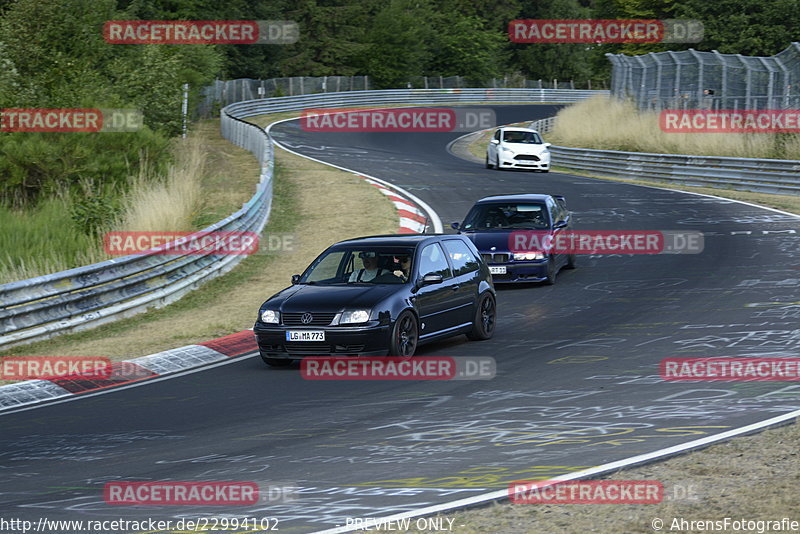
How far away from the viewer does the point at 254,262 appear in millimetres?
21219

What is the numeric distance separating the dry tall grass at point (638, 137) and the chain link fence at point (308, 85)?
63.0 ft

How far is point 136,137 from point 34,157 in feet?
9.87

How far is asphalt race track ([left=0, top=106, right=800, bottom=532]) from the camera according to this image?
7.53 metres

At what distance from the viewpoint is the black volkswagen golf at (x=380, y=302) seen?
39.9ft

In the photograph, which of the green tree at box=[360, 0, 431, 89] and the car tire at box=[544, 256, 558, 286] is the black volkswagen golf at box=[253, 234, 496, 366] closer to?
the car tire at box=[544, 256, 558, 286]

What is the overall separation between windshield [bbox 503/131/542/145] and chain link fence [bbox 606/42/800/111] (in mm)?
6171

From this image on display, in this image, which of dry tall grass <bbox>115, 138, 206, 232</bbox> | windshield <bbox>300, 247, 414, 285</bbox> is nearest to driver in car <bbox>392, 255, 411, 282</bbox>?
windshield <bbox>300, 247, 414, 285</bbox>

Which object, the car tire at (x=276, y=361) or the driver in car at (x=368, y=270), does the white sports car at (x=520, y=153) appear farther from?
the car tire at (x=276, y=361)

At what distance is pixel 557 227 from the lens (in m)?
19.2

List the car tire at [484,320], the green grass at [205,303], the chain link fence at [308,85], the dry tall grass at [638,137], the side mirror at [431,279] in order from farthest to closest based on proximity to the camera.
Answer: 1. the chain link fence at [308,85]
2. the dry tall grass at [638,137]
3. the green grass at [205,303]
4. the car tire at [484,320]
5. the side mirror at [431,279]

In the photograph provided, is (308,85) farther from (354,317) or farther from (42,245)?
(354,317)

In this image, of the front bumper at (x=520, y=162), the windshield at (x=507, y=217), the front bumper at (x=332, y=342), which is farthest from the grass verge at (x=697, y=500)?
the front bumper at (x=520, y=162)

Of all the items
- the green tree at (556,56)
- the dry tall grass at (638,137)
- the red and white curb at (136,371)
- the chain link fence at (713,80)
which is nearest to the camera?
the red and white curb at (136,371)

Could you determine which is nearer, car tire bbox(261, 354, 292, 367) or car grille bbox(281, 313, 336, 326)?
car grille bbox(281, 313, 336, 326)
